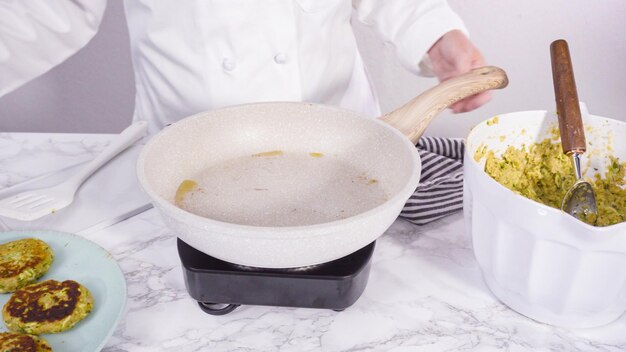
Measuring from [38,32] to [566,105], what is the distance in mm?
801

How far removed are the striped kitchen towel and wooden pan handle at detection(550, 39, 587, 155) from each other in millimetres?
174

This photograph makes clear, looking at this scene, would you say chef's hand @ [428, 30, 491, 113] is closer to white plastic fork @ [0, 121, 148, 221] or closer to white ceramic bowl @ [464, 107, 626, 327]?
white ceramic bowl @ [464, 107, 626, 327]

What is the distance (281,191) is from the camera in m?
0.67

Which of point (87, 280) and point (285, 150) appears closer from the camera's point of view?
point (87, 280)

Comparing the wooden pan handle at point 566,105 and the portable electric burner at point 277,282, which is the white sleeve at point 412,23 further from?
the portable electric burner at point 277,282

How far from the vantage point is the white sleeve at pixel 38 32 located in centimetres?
93

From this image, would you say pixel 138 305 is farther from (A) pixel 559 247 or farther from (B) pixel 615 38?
(B) pixel 615 38

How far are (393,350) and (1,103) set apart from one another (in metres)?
1.68

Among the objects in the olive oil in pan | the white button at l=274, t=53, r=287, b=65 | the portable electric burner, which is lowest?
the portable electric burner

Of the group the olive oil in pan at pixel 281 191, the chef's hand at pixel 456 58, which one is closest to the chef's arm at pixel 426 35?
the chef's hand at pixel 456 58

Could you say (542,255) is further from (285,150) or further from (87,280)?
(87,280)

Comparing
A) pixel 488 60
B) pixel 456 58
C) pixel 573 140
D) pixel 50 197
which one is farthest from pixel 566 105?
pixel 488 60

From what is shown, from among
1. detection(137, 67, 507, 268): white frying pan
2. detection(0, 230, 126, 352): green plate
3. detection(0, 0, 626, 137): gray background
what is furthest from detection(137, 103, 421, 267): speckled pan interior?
detection(0, 0, 626, 137): gray background

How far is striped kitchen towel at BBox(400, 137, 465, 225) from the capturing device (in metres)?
0.76
